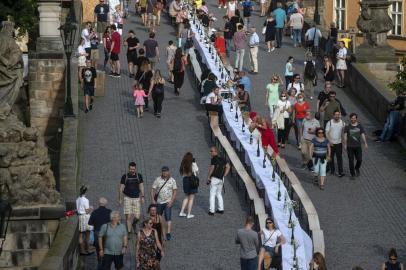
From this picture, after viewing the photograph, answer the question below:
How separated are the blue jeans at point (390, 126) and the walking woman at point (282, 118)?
2.22 meters

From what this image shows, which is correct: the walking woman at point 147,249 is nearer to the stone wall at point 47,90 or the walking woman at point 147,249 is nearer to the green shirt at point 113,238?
the green shirt at point 113,238

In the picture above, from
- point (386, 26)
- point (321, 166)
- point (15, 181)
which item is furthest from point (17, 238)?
point (386, 26)

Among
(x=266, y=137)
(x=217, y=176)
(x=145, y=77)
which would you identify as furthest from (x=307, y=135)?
(x=145, y=77)

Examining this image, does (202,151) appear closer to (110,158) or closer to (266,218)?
(110,158)

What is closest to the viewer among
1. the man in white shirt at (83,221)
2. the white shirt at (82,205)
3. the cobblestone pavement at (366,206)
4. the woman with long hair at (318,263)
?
the woman with long hair at (318,263)

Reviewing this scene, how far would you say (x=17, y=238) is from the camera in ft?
72.7

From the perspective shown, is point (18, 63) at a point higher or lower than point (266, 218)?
higher

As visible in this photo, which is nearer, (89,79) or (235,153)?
(235,153)

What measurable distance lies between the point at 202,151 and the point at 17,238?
1088cm

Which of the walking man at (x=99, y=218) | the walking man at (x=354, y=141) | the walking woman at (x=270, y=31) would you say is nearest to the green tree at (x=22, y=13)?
the walking woman at (x=270, y=31)

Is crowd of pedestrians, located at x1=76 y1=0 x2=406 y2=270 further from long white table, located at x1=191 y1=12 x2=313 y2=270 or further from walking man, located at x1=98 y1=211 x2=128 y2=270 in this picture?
long white table, located at x1=191 y1=12 x2=313 y2=270

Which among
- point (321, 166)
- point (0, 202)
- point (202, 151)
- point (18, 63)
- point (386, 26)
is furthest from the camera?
point (386, 26)

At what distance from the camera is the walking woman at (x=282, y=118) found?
111 feet

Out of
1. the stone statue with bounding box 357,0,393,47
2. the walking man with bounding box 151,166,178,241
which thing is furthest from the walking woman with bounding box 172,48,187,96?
the walking man with bounding box 151,166,178,241
